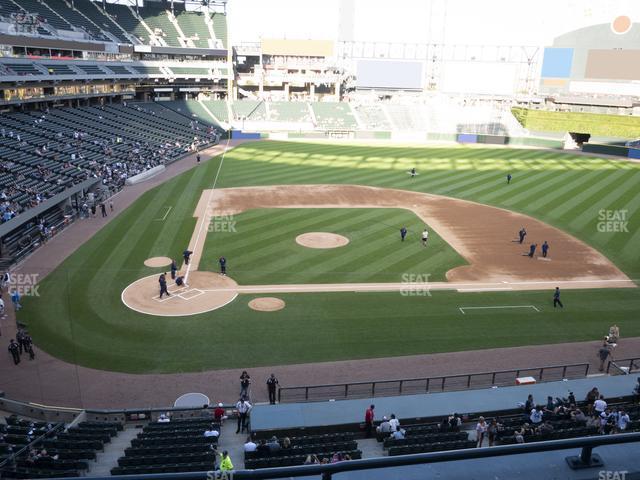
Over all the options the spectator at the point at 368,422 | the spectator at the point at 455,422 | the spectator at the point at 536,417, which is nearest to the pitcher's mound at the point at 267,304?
the spectator at the point at 368,422

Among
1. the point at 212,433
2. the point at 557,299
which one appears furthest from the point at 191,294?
the point at 557,299

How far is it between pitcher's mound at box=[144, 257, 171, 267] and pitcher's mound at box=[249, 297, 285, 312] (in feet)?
22.3

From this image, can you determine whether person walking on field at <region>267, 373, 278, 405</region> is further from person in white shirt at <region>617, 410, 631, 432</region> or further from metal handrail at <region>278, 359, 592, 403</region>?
person in white shirt at <region>617, 410, 631, 432</region>

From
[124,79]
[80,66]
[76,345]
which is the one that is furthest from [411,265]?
[124,79]

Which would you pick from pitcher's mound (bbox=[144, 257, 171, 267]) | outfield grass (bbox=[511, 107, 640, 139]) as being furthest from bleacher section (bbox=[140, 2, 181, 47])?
pitcher's mound (bbox=[144, 257, 171, 267])

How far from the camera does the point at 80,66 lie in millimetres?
63094

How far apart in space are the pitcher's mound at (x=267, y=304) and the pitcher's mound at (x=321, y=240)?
7.69 meters

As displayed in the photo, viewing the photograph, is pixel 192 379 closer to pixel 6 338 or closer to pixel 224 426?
pixel 224 426

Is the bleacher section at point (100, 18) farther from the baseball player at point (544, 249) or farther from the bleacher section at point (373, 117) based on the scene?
the baseball player at point (544, 249)

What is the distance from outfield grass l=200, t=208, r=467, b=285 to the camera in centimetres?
2716

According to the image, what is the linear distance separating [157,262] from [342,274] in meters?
10.3

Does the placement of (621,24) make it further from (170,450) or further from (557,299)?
(170,450)

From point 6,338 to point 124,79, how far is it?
198 ft

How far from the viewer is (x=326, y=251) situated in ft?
100.0
